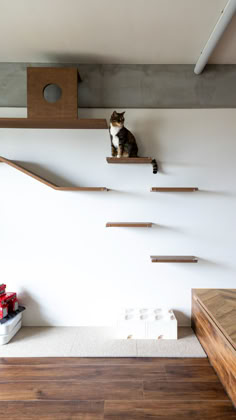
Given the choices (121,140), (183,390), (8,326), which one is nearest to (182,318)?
(183,390)

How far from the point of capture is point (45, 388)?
162 centimetres

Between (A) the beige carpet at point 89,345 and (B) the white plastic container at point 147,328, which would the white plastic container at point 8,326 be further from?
(B) the white plastic container at point 147,328

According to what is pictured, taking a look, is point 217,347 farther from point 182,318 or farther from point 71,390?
point 71,390

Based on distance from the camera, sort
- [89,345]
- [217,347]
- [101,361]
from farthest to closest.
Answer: [89,345] < [101,361] < [217,347]

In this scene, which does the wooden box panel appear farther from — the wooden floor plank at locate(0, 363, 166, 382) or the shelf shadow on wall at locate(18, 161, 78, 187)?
the wooden floor plank at locate(0, 363, 166, 382)

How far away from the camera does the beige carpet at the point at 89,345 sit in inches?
77.5

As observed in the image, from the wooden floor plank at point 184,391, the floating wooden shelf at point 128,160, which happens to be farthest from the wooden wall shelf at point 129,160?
the wooden floor plank at point 184,391

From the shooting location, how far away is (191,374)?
1748 millimetres

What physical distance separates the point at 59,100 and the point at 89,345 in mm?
2064

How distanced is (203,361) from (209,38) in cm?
250

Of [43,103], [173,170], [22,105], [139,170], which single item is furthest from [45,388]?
[22,105]

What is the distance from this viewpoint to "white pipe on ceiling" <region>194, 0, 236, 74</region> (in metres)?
1.68

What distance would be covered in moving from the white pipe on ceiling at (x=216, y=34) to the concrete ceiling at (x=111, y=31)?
65mm

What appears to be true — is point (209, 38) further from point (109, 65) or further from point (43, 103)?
point (43, 103)
